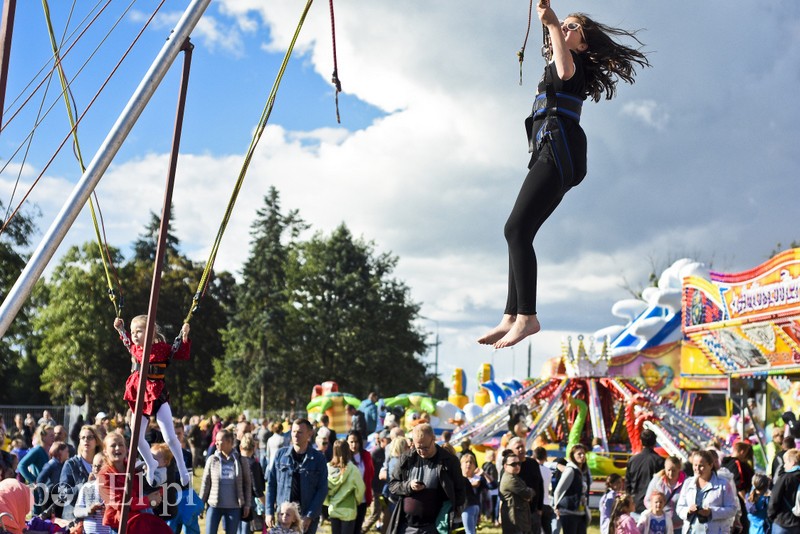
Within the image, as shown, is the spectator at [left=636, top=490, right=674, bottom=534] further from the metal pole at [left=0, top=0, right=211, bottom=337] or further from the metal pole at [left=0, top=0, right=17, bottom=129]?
the metal pole at [left=0, top=0, right=17, bottom=129]

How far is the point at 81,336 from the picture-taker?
130ft

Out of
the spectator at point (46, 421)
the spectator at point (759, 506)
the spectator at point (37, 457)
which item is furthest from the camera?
the spectator at point (46, 421)

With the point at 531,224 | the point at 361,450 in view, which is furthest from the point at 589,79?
the point at 361,450

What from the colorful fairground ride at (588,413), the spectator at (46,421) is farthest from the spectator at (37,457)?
the colorful fairground ride at (588,413)

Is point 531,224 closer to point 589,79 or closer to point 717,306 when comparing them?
point 589,79

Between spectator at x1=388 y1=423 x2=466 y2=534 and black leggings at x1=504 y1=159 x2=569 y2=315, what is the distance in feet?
11.5

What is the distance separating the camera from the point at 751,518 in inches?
382

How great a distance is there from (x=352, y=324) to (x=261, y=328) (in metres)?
4.12

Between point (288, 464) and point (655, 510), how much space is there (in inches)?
119

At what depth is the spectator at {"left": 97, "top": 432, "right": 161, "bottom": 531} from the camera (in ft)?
18.5

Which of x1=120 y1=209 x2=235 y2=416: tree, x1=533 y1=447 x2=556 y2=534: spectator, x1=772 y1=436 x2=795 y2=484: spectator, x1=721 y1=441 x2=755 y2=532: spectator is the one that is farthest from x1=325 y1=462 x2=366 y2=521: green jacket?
x1=120 y1=209 x2=235 y2=416: tree

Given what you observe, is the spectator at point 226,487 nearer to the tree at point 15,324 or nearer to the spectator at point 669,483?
the spectator at point 669,483

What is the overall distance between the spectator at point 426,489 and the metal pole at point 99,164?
13.7ft

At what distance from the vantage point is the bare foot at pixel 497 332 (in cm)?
359
